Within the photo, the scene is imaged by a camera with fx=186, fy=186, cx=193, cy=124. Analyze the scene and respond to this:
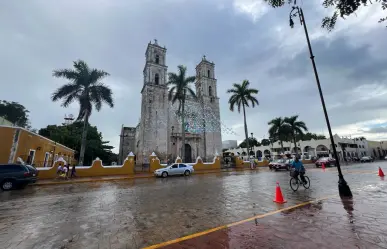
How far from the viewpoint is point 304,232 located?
3.54 metres

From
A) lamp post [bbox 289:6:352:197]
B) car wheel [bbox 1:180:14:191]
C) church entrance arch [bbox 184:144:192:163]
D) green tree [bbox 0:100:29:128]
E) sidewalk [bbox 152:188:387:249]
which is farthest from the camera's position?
green tree [bbox 0:100:29:128]

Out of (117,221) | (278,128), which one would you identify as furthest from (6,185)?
(278,128)

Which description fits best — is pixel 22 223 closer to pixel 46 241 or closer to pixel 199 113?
pixel 46 241

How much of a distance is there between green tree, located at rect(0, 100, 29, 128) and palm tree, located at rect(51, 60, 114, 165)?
3271 centimetres

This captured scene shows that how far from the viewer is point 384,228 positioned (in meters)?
3.64

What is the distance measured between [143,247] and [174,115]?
1316 inches

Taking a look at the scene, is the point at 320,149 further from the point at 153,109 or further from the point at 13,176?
the point at 13,176

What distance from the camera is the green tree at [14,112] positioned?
132ft

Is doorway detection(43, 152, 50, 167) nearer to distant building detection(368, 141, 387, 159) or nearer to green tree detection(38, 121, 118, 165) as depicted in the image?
green tree detection(38, 121, 118, 165)

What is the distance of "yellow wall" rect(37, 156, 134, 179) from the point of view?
658 inches

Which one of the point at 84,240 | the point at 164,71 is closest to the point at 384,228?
the point at 84,240

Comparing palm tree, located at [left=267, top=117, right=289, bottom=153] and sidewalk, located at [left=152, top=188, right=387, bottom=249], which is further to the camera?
palm tree, located at [left=267, top=117, right=289, bottom=153]

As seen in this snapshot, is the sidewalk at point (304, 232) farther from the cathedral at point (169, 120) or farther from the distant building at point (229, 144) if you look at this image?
the distant building at point (229, 144)

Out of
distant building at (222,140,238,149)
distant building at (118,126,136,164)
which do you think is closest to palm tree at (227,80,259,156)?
distant building at (118,126,136,164)
